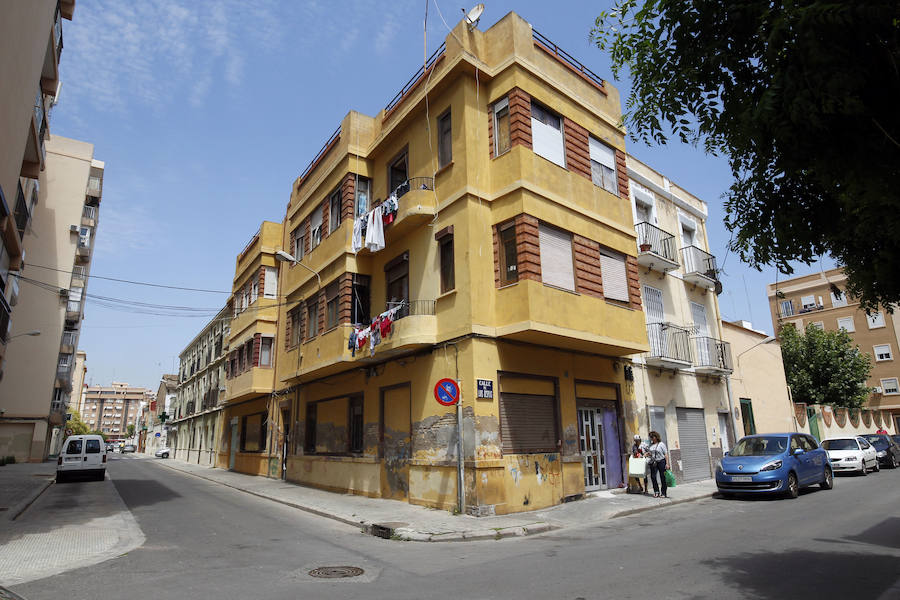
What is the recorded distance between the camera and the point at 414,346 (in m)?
14.1

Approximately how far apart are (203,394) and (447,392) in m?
35.2

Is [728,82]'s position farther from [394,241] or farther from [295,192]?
[295,192]

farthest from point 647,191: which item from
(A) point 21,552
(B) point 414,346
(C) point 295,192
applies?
(A) point 21,552

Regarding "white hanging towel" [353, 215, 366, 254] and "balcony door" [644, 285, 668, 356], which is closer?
"white hanging towel" [353, 215, 366, 254]

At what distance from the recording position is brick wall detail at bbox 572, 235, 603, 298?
47.0 ft

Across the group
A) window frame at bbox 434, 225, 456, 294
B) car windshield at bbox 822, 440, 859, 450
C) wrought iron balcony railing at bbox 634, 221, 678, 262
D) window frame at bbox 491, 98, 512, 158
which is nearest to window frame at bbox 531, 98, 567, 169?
window frame at bbox 491, 98, 512, 158

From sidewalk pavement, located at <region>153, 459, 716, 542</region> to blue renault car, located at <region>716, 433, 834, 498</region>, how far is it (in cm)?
121

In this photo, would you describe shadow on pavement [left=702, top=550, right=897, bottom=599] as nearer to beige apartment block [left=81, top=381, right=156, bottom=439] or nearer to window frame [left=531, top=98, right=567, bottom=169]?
window frame [left=531, top=98, right=567, bottom=169]

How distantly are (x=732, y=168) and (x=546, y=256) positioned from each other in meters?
7.72

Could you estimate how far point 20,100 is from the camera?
1301 cm

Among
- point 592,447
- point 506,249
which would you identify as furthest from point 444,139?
point 592,447

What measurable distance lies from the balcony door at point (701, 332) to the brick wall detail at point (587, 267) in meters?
8.08

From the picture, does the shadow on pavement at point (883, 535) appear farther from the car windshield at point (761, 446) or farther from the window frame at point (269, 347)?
the window frame at point (269, 347)

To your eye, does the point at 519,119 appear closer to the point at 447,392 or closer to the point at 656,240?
the point at 447,392
